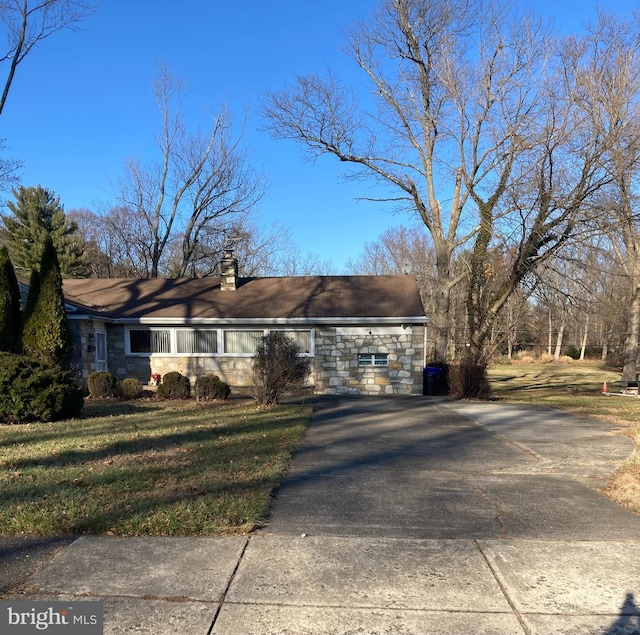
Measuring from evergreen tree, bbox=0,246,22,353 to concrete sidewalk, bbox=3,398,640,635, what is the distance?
948cm

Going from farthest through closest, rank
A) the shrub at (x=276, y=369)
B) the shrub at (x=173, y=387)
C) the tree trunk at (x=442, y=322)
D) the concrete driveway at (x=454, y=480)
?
the tree trunk at (x=442, y=322), the shrub at (x=173, y=387), the shrub at (x=276, y=369), the concrete driveway at (x=454, y=480)

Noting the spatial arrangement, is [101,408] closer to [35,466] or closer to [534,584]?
[35,466]

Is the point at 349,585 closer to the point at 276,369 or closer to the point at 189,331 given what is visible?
the point at 276,369

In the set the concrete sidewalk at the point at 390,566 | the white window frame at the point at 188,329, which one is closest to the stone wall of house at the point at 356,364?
the white window frame at the point at 188,329

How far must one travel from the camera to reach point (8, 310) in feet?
39.2

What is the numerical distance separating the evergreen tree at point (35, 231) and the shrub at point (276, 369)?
25230mm

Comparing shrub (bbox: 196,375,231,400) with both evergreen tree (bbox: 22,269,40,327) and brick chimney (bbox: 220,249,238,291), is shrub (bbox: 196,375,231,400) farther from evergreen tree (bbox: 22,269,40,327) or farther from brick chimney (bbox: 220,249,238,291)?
brick chimney (bbox: 220,249,238,291)

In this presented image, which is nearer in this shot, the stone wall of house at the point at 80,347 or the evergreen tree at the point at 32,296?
the evergreen tree at the point at 32,296

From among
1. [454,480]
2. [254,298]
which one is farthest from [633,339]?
[454,480]

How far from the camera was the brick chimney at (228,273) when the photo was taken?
19906mm

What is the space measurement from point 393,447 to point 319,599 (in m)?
4.76

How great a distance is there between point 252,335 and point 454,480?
40.5 ft

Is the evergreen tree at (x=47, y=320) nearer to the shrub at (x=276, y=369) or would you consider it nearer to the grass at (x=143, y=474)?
the grass at (x=143, y=474)

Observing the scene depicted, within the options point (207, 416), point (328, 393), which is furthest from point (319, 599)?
point (328, 393)
